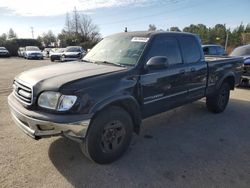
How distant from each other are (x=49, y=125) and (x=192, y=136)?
9.25 feet

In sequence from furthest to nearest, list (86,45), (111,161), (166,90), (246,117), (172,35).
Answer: (86,45) → (246,117) → (172,35) → (166,90) → (111,161)

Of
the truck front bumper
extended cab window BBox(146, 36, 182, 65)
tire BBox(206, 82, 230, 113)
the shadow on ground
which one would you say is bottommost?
the shadow on ground

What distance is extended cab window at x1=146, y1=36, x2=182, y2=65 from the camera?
163 inches

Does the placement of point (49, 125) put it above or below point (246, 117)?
above

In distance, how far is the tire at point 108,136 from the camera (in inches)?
129

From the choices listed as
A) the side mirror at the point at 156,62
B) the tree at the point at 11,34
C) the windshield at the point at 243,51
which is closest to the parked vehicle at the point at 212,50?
the windshield at the point at 243,51

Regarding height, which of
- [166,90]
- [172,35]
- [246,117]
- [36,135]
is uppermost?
[172,35]

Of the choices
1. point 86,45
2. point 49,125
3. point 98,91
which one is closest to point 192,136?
point 98,91

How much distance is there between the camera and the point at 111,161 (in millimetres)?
3633

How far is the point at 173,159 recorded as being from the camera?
379 cm

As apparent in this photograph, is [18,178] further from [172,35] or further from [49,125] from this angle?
[172,35]

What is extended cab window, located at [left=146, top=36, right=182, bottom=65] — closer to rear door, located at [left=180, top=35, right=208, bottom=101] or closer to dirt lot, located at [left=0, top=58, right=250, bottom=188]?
rear door, located at [left=180, top=35, right=208, bottom=101]

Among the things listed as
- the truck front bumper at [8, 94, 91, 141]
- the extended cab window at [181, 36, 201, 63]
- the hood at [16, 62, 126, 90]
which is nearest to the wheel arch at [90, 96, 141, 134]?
the truck front bumper at [8, 94, 91, 141]

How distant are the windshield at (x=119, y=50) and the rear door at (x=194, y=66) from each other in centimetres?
112
